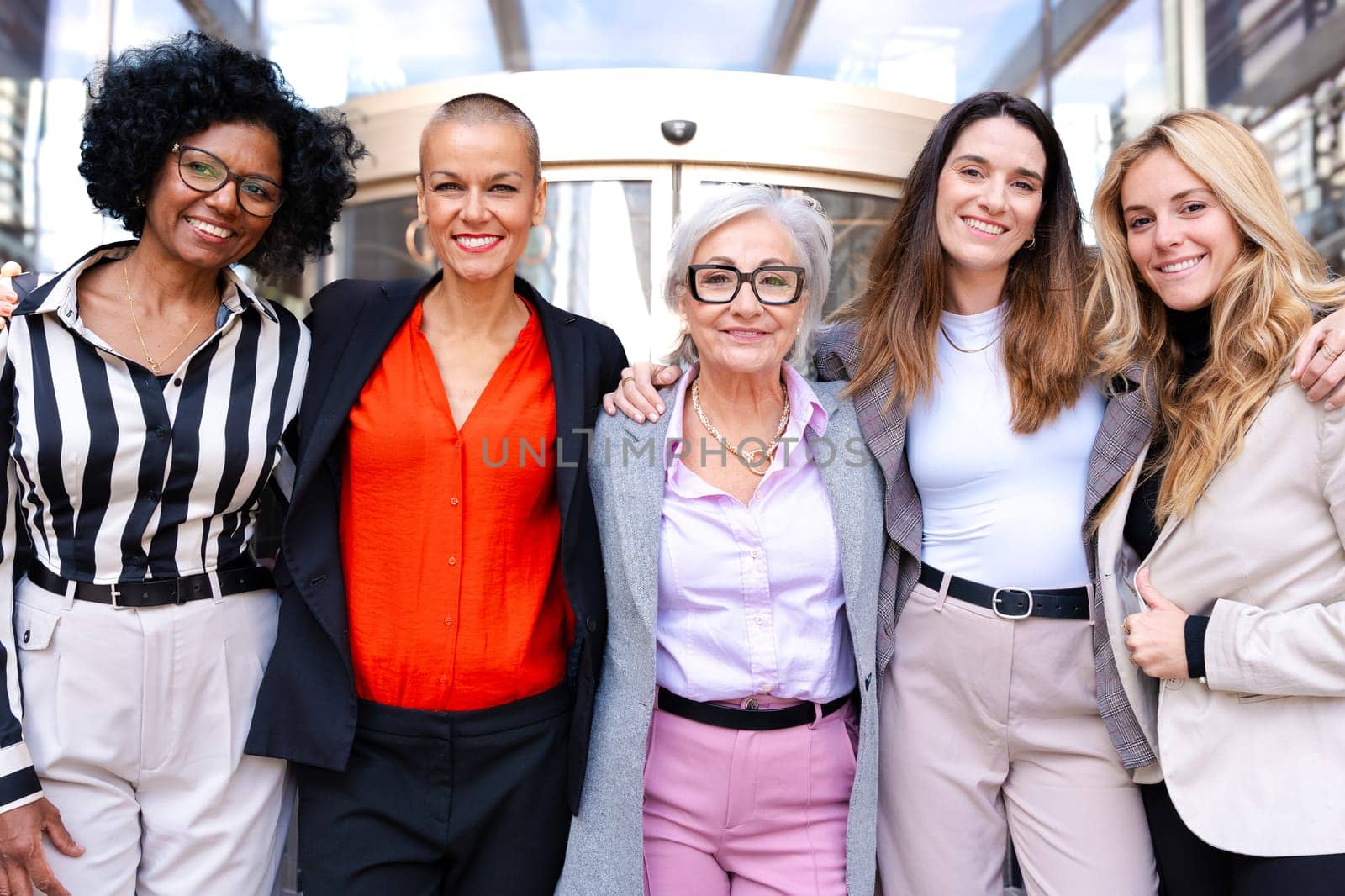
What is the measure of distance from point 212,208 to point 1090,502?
77.7 inches

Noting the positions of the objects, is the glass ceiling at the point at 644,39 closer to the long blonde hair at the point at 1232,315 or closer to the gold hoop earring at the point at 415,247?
the gold hoop earring at the point at 415,247

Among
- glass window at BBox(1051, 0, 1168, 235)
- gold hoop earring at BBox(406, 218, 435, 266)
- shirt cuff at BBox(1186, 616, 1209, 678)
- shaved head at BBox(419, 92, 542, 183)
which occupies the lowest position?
shirt cuff at BBox(1186, 616, 1209, 678)

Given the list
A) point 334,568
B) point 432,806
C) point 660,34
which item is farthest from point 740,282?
point 660,34

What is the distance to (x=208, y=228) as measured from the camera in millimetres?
2254

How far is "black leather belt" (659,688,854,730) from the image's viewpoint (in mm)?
2158

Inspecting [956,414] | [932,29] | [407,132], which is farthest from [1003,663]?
[932,29]

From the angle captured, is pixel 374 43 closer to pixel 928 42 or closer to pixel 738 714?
pixel 928 42

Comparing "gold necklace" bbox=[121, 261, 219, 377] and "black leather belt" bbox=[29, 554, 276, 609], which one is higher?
"gold necklace" bbox=[121, 261, 219, 377]

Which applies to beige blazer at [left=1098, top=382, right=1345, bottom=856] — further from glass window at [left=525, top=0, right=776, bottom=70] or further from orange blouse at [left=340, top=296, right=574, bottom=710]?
glass window at [left=525, top=0, right=776, bottom=70]

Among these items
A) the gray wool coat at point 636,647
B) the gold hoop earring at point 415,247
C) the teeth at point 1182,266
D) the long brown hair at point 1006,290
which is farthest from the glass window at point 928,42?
the gray wool coat at point 636,647

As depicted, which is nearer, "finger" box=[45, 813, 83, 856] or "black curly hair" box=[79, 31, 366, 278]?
"finger" box=[45, 813, 83, 856]

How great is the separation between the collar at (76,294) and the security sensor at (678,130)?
2.21 meters

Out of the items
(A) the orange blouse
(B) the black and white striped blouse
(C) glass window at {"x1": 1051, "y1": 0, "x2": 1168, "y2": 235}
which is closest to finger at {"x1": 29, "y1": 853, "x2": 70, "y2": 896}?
(B) the black and white striped blouse

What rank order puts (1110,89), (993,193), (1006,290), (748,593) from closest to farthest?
(748,593) < (993,193) < (1006,290) < (1110,89)
